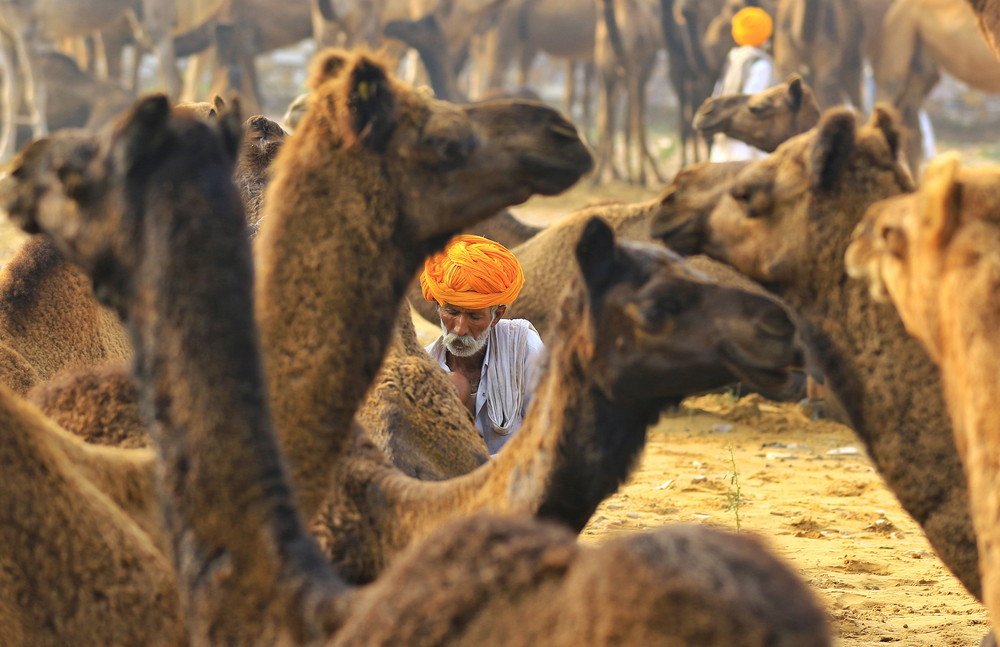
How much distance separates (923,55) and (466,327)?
14716 mm

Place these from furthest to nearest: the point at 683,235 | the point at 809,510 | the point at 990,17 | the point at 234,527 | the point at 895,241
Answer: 1. the point at 809,510
2. the point at 990,17
3. the point at 683,235
4. the point at 895,241
5. the point at 234,527

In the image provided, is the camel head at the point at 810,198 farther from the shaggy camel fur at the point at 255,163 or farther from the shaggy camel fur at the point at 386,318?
the shaggy camel fur at the point at 255,163

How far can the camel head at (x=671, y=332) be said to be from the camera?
3.41 metres

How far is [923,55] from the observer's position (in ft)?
61.4

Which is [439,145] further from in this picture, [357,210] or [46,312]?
[46,312]

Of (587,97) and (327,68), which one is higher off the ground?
(327,68)

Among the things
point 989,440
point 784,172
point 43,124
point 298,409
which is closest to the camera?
point 989,440

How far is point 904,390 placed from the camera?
145 inches

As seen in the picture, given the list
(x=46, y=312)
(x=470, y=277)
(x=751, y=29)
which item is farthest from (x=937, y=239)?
(x=751, y=29)

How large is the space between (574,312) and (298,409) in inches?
29.0

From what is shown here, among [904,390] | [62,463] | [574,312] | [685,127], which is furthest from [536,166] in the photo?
[685,127]

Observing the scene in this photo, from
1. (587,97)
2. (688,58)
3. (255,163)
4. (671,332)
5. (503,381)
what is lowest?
(587,97)

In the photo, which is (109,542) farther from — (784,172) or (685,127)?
(685,127)

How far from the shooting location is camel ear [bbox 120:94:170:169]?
8.46 feet
